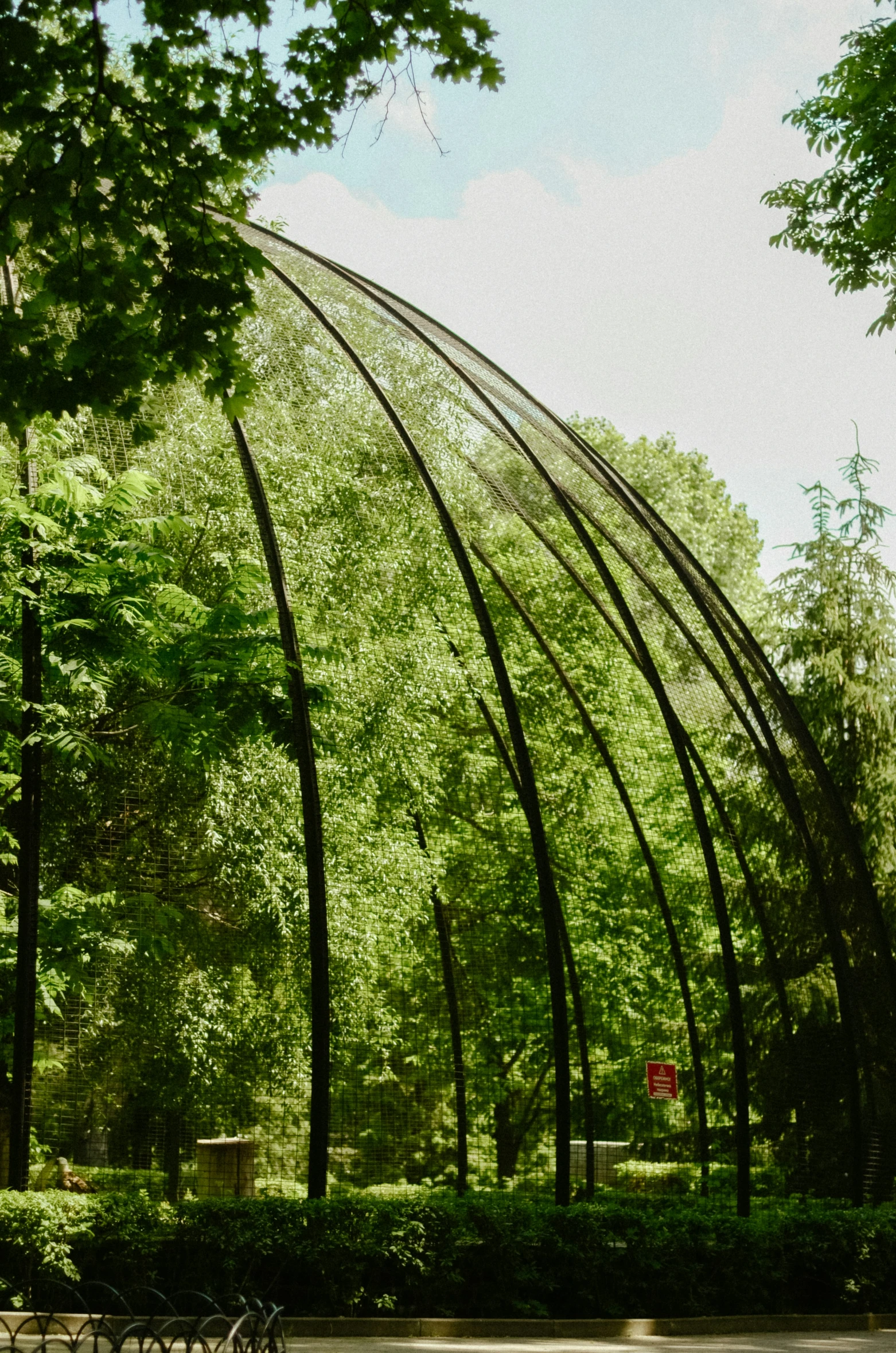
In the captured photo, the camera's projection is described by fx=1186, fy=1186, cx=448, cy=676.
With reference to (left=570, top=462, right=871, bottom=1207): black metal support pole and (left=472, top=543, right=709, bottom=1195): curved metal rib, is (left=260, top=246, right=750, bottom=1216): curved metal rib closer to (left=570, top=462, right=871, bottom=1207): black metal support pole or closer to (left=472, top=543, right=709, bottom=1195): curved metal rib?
(left=570, top=462, right=871, bottom=1207): black metal support pole

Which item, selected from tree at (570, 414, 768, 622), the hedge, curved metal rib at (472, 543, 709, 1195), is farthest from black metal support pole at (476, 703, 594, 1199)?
tree at (570, 414, 768, 622)

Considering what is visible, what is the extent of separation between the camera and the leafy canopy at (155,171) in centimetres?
543

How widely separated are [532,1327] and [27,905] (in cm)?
472

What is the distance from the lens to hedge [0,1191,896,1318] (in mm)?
8148

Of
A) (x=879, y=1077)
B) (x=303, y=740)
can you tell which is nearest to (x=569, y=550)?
(x=879, y=1077)

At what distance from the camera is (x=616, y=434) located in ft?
94.7

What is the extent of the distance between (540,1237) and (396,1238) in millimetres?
1156

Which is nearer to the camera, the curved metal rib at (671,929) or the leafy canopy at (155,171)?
the leafy canopy at (155,171)

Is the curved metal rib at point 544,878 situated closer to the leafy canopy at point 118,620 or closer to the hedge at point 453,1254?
the hedge at point 453,1254

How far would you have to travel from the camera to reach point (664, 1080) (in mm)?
11250

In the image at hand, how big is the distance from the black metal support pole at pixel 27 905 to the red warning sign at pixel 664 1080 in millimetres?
5608

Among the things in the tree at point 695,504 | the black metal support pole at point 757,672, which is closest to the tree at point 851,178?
the black metal support pole at point 757,672

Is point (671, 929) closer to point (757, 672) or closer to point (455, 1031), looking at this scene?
point (455, 1031)

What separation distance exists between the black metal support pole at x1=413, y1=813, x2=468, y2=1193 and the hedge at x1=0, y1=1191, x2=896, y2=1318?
6.12 feet
